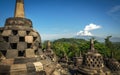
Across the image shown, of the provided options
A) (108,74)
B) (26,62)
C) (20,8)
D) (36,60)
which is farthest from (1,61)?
(108,74)

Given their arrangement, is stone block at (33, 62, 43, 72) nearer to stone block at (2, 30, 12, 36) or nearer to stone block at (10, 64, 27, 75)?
stone block at (10, 64, 27, 75)

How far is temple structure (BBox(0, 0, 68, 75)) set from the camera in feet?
17.6

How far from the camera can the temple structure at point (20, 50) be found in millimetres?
5354

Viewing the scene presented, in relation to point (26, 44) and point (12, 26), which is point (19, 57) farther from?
point (12, 26)

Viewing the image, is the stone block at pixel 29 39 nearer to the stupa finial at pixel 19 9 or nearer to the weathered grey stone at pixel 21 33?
the weathered grey stone at pixel 21 33

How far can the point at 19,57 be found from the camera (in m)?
5.75

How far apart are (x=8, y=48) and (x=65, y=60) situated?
92.9ft

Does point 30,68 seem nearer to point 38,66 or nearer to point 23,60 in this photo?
point 38,66

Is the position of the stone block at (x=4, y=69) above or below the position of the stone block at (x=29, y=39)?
below

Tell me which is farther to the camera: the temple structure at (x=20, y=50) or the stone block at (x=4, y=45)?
the stone block at (x=4, y=45)

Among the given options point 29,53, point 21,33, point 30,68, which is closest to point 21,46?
point 29,53

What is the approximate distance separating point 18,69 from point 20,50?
1.04 metres

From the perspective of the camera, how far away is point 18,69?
17.1 ft

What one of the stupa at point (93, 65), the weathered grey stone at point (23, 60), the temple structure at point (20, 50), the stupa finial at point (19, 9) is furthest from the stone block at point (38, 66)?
the stupa at point (93, 65)
